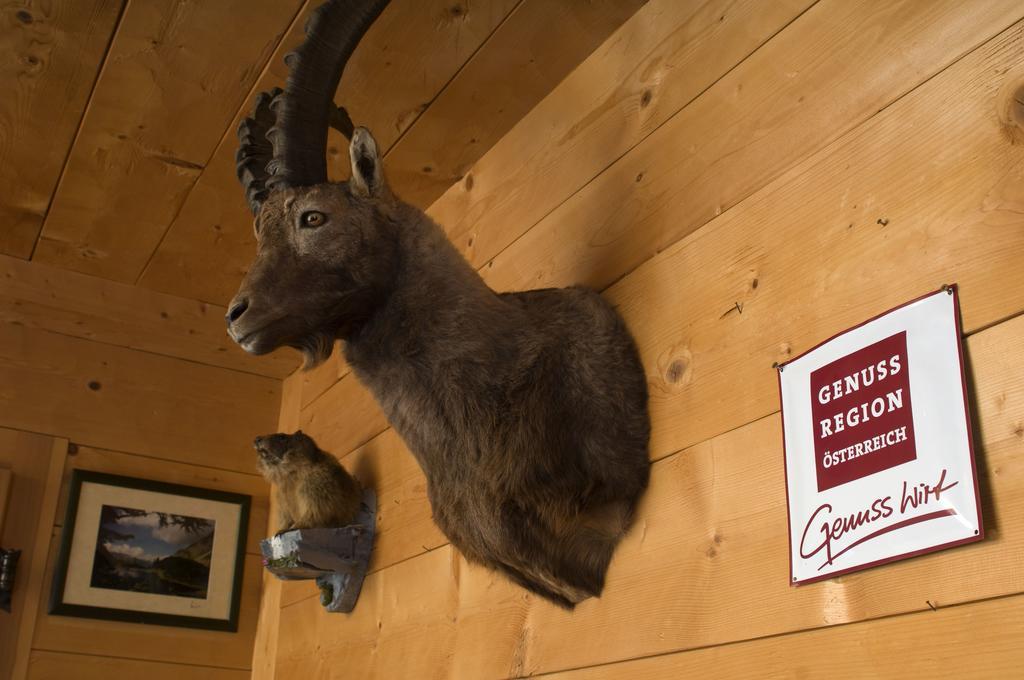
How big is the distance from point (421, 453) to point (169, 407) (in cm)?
150

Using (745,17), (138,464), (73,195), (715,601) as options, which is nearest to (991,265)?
(715,601)

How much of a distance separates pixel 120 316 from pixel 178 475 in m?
0.46

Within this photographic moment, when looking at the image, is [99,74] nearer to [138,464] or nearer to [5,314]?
[5,314]

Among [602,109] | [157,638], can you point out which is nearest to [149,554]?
[157,638]

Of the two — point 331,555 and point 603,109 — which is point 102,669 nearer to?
point 331,555

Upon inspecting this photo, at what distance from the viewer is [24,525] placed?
8.11 feet

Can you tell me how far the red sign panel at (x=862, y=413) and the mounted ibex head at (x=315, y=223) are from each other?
0.65 metres

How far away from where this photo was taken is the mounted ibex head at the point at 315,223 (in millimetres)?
1413

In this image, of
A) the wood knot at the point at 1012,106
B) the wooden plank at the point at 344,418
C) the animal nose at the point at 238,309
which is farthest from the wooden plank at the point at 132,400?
the wood knot at the point at 1012,106

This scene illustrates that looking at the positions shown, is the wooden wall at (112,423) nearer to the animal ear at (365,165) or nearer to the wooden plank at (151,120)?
the wooden plank at (151,120)

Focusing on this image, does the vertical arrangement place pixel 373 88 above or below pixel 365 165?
above

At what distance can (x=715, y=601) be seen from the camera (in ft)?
4.15

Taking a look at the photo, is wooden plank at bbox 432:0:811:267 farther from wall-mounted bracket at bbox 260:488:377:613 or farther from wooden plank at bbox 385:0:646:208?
wall-mounted bracket at bbox 260:488:377:613

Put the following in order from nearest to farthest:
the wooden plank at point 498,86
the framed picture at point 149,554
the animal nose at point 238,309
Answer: the animal nose at point 238,309 → the wooden plank at point 498,86 → the framed picture at point 149,554
